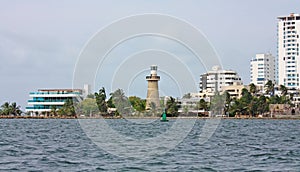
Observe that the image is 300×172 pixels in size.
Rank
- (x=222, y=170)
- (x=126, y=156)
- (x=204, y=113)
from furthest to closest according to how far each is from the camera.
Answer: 1. (x=204, y=113)
2. (x=126, y=156)
3. (x=222, y=170)

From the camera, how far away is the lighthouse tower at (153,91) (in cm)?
18362

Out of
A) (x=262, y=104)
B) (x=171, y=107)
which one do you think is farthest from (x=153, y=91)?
(x=262, y=104)

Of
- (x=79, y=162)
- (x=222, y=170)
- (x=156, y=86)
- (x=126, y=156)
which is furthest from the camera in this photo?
(x=156, y=86)

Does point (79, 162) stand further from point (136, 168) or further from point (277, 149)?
point (277, 149)

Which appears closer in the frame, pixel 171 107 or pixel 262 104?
pixel 262 104

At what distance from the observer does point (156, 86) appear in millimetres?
185625

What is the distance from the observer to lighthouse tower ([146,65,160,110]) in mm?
183625

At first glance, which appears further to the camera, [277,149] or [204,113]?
[204,113]

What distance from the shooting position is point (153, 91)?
185 meters

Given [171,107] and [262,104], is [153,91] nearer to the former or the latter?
[171,107]

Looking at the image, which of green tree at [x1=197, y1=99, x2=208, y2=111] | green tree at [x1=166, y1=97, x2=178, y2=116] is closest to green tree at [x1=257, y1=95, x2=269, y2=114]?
green tree at [x1=197, y1=99, x2=208, y2=111]

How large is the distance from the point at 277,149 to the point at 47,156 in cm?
1706

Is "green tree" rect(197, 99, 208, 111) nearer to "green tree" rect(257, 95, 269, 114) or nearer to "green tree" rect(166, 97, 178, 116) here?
"green tree" rect(166, 97, 178, 116)

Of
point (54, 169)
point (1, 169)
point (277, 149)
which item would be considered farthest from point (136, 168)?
point (277, 149)
